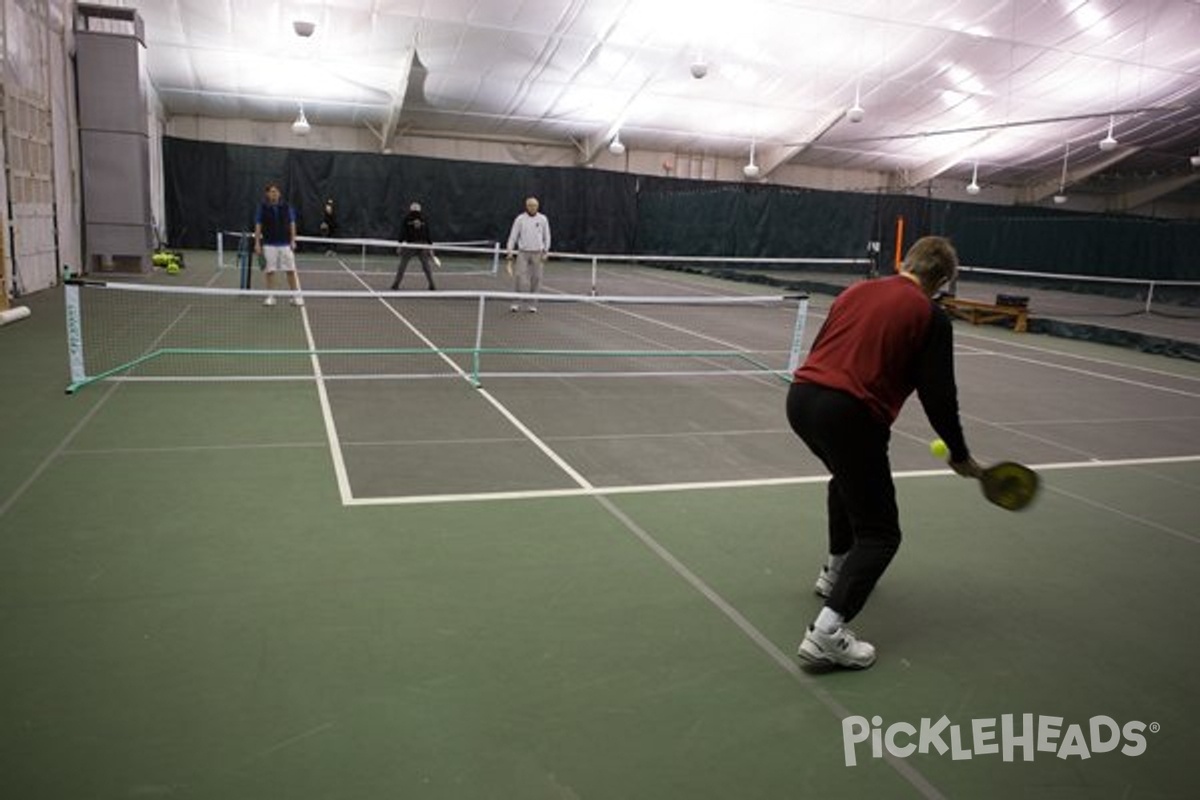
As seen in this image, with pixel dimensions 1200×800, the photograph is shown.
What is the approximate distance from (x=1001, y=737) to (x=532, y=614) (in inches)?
68.9

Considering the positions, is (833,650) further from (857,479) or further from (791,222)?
(791,222)

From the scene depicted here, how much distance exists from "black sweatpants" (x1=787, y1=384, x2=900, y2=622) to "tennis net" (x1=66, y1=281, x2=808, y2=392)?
463 cm

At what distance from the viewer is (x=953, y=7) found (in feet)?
70.9

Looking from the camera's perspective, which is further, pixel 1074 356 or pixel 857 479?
pixel 1074 356

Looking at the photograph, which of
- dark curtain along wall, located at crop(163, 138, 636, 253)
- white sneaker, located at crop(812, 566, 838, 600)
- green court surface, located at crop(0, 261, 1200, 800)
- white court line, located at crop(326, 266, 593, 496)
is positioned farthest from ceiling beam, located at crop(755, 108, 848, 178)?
white sneaker, located at crop(812, 566, 838, 600)

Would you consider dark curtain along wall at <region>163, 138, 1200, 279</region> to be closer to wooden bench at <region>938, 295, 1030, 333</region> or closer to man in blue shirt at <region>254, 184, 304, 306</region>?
wooden bench at <region>938, 295, 1030, 333</region>

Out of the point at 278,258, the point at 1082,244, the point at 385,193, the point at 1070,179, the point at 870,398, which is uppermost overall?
the point at 1070,179

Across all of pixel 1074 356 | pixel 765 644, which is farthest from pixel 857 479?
pixel 1074 356

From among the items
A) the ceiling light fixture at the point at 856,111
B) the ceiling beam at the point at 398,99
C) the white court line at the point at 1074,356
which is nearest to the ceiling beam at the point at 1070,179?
the ceiling light fixture at the point at 856,111

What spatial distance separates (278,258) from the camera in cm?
1246

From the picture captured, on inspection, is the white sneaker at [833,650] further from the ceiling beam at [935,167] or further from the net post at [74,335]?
the ceiling beam at [935,167]

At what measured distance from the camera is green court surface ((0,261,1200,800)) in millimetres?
2721

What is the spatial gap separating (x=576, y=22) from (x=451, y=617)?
21.0 metres

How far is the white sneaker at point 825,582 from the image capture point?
3906 millimetres
